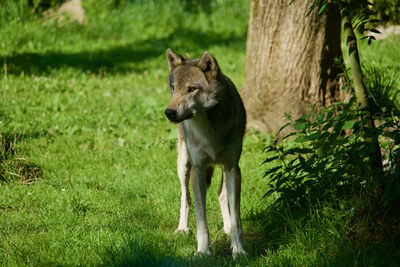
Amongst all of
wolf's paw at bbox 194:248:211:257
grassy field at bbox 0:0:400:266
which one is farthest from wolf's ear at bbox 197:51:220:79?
wolf's paw at bbox 194:248:211:257

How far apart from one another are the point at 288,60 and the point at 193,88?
318 centimetres

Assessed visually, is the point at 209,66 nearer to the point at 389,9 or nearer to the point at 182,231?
the point at 182,231

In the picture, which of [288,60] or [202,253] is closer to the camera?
[202,253]

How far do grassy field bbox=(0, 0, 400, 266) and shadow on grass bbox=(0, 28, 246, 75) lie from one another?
36mm

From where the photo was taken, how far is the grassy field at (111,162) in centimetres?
386

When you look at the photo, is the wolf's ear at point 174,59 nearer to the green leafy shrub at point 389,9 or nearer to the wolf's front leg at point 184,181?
the wolf's front leg at point 184,181

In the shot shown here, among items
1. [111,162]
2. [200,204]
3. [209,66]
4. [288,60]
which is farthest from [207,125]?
[288,60]

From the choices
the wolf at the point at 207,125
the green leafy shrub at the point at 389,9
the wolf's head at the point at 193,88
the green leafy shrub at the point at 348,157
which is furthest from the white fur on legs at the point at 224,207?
the green leafy shrub at the point at 389,9

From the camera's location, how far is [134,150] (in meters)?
6.96

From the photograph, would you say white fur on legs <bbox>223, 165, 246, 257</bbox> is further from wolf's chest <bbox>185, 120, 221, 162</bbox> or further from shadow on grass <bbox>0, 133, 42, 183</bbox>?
shadow on grass <bbox>0, 133, 42, 183</bbox>

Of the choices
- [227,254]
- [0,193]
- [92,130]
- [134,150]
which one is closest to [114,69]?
[92,130]

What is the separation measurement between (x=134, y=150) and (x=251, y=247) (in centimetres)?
320

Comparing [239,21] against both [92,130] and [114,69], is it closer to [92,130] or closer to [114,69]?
[114,69]

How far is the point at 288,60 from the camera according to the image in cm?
689
